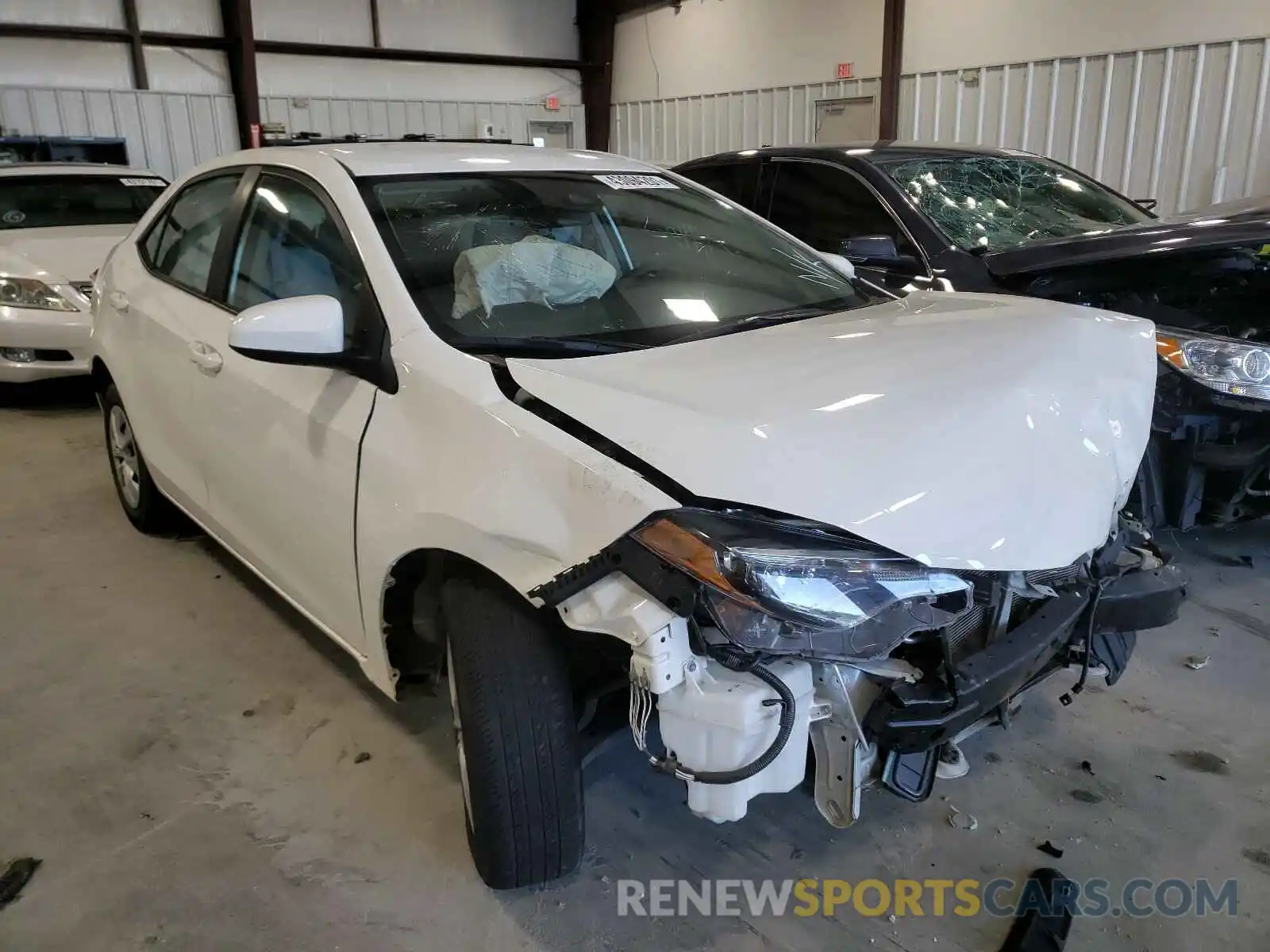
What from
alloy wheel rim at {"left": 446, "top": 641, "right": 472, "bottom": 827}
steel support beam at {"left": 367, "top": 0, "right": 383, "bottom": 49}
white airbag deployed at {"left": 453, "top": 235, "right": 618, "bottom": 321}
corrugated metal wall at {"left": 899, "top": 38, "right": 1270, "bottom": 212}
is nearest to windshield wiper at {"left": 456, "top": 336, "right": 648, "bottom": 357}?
white airbag deployed at {"left": 453, "top": 235, "right": 618, "bottom": 321}

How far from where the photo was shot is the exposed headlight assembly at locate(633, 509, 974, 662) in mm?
1393

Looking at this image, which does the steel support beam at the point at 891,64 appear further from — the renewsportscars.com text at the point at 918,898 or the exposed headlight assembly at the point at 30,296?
the renewsportscars.com text at the point at 918,898

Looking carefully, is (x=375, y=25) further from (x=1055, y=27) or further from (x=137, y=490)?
(x=137, y=490)

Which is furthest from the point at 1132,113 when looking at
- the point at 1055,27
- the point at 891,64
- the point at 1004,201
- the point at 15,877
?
the point at 15,877

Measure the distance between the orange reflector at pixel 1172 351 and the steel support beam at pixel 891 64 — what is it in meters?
5.97

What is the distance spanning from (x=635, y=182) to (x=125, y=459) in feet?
7.34

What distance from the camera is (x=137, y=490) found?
11.5 feet

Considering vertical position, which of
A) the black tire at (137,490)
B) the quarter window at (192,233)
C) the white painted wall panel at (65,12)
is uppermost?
the white painted wall panel at (65,12)

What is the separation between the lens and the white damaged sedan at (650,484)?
4.75 ft

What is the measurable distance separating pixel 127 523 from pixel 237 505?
5.60ft

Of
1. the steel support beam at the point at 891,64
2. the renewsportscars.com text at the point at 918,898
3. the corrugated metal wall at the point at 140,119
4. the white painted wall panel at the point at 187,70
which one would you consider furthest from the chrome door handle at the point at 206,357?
the white painted wall panel at the point at 187,70

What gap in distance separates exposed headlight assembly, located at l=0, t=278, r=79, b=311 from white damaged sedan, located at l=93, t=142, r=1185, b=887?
375 centimetres

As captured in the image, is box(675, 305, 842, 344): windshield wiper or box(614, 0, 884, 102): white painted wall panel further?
box(614, 0, 884, 102): white painted wall panel

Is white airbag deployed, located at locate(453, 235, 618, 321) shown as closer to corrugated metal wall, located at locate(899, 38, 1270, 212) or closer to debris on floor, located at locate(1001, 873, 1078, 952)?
debris on floor, located at locate(1001, 873, 1078, 952)
